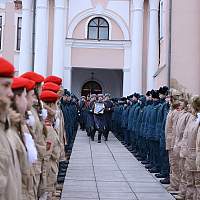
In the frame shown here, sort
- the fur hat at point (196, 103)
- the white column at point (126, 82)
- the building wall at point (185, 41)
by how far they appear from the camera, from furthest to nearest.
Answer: the white column at point (126, 82)
the building wall at point (185, 41)
the fur hat at point (196, 103)

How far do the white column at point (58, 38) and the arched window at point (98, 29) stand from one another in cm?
205

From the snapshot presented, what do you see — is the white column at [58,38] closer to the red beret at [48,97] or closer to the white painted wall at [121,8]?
the white painted wall at [121,8]

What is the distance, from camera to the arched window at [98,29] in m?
28.3

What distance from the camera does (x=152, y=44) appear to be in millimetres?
26312

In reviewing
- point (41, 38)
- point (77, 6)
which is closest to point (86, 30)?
point (77, 6)

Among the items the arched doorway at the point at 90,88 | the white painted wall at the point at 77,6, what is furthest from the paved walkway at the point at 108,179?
the arched doorway at the point at 90,88

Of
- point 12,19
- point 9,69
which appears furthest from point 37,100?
point 12,19

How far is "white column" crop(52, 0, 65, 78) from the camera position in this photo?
26891mm

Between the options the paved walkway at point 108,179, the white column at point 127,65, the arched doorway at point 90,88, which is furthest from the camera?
the arched doorway at point 90,88

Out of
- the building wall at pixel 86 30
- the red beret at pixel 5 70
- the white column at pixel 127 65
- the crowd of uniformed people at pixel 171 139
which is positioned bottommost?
the crowd of uniformed people at pixel 171 139

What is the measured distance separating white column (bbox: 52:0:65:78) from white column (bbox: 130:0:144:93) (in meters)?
4.16

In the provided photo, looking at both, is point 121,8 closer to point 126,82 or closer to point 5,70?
point 126,82

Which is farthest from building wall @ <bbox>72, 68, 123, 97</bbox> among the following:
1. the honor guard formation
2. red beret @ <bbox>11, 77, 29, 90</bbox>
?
red beret @ <bbox>11, 77, 29, 90</bbox>

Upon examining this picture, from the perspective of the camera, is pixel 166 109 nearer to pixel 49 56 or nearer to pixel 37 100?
pixel 37 100
